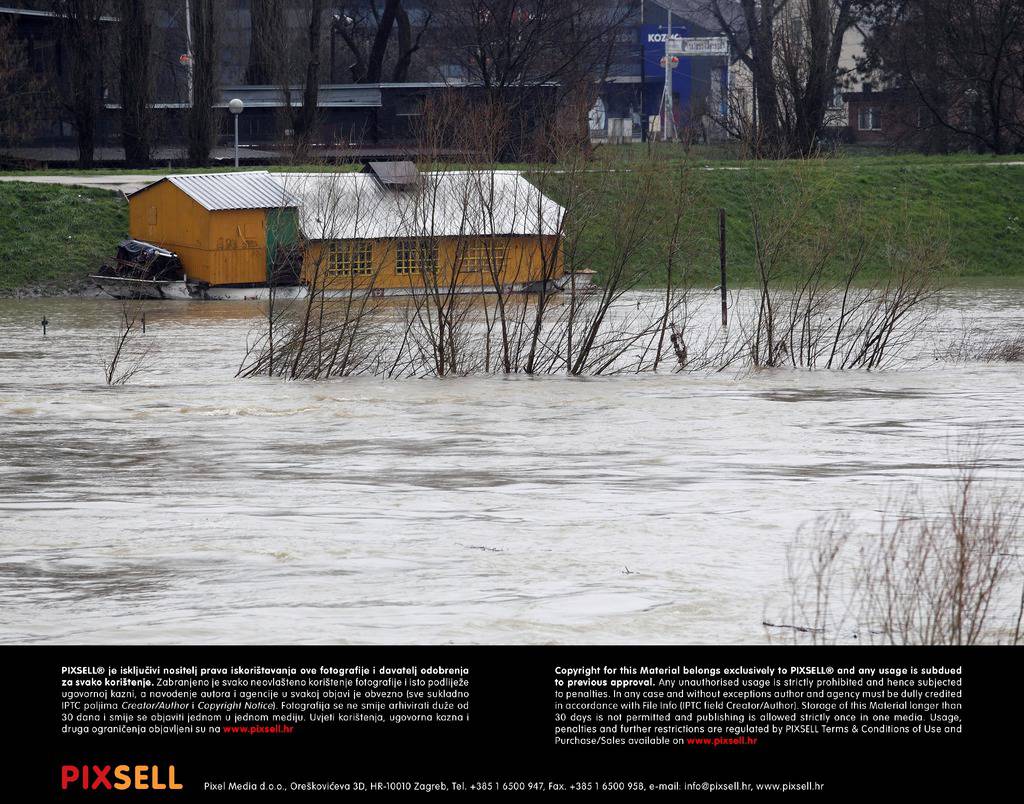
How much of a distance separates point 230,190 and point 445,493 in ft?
107

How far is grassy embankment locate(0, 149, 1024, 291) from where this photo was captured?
4716 centimetres

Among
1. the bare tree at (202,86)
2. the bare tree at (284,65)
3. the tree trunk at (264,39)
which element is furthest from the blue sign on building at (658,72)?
the bare tree at (202,86)

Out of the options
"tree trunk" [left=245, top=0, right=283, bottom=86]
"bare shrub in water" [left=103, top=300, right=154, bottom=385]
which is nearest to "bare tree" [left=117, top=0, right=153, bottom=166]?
"tree trunk" [left=245, top=0, right=283, bottom=86]

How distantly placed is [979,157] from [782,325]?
107 feet

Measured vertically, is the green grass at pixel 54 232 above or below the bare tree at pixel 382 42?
below

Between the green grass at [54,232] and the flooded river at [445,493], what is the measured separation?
1890 centimetres

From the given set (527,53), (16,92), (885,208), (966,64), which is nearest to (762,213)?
(885,208)

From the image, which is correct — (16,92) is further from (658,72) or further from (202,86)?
(658,72)

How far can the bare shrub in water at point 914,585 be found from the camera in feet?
29.1

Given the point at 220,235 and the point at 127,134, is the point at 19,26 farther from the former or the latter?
the point at 220,235

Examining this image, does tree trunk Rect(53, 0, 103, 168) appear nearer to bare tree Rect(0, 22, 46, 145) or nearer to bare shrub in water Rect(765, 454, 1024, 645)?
bare tree Rect(0, 22, 46, 145)

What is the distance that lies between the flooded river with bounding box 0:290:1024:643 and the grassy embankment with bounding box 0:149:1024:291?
19308 mm

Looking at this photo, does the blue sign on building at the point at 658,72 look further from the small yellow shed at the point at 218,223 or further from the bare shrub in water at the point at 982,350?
the bare shrub in water at the point at 982,350

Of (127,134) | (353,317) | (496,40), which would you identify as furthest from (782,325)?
(496,40)
